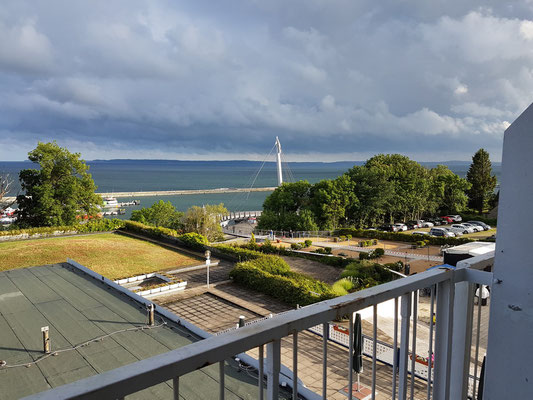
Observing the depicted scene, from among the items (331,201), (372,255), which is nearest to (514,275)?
Answer: (372,255)

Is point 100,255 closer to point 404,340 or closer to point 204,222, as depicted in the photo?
point 204,222

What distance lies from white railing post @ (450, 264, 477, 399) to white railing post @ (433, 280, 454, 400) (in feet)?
0.11

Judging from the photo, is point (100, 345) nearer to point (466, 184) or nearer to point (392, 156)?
point (466, 184)

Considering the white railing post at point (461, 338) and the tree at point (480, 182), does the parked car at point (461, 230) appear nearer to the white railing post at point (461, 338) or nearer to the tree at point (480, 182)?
the tree at point (480, 182)

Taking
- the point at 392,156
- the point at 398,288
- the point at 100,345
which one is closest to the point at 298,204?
the point at 392,156

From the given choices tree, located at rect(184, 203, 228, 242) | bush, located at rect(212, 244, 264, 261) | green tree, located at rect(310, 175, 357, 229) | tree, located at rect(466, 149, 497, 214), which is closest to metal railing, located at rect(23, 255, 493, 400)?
bush, located at rect(212, 244, 264, 261)

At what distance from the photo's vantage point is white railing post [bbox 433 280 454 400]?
1718 millimetres

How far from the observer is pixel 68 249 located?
19578 mm

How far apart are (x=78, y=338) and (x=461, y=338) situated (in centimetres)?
611

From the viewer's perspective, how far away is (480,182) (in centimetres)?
Result: 4191

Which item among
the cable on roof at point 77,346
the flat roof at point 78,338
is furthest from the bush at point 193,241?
the cable on roof at point 77,346

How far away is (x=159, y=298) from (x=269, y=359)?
40.3 feet

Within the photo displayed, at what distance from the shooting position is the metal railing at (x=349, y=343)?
0.86 metres

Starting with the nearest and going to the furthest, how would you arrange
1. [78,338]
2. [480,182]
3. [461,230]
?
[78,338]
[461,230]
[480,182]
